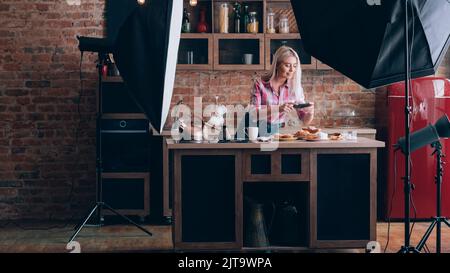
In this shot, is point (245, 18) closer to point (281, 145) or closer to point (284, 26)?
point (284, 26)

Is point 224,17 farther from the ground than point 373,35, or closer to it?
farther from the ground

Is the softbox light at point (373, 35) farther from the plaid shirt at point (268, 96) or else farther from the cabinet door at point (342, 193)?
the plaid shirt at point (268, 96)

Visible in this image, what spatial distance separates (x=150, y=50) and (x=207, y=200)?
2491 millimetres

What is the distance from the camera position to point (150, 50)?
1551mm

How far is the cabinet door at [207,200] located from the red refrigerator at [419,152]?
1859 mm

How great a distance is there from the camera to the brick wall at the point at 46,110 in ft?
18.3

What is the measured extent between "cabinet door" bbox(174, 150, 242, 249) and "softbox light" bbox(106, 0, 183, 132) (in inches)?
91.9

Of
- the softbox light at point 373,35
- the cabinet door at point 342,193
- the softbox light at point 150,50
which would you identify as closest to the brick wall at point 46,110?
the cabinet door at point 342,193

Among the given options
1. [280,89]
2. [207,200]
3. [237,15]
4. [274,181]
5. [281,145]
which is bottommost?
[207,200]

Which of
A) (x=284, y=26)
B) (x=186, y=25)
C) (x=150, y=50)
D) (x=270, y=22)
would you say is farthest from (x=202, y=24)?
(x=150, y=50)

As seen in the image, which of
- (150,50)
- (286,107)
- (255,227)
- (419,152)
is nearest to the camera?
(150,50)
